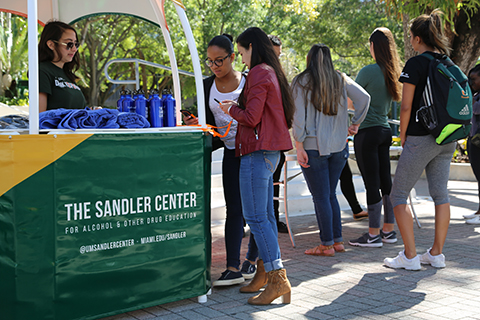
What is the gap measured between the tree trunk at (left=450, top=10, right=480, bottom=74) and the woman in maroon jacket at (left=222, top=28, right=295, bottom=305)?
8182 mm

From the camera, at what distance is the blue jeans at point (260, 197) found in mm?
3662

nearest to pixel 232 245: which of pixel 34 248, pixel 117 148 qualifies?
pixel 117 148

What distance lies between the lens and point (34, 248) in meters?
3.00

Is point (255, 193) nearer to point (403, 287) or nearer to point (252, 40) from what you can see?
point (252, 40)

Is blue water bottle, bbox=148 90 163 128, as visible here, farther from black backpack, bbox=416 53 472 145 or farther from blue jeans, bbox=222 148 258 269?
black backpack, bbox=416 53 472 145

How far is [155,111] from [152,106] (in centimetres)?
4

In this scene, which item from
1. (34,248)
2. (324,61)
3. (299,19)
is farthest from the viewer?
(299,19)

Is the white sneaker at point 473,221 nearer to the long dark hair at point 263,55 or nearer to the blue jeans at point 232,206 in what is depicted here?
the blue jeans at point 232,206

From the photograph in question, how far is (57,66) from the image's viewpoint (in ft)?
13.5

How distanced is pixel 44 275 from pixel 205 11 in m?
19.4

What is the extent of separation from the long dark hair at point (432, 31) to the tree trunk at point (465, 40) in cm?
674

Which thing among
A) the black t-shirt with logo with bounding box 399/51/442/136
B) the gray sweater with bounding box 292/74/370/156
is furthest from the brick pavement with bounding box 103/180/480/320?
the black t-shirt with logo with bounding box 399/51/442/136

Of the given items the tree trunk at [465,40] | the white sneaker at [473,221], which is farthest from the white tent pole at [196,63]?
the tree trunk at [465,40]

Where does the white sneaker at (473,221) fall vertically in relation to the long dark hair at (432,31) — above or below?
below
